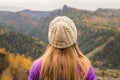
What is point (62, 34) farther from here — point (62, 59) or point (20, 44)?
point (20, 44)

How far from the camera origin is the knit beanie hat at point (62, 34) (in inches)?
179

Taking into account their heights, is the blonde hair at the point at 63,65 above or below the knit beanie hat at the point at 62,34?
below

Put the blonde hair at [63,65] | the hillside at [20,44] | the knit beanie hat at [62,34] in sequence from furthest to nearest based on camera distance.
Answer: the hillside at [20,44], the knit beanie hat at [62,34], the blonde hair at [63,65]

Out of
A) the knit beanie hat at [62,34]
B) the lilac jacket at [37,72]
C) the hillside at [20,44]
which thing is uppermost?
the knit beanie hat at [62,34]

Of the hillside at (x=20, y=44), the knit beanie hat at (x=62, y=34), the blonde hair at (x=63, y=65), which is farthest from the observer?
the hillside at (x=20, y=44)

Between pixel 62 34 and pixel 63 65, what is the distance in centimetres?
39

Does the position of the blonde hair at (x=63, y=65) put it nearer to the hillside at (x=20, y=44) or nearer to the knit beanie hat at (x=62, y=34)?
the knit beanie hat at (x=62, y=34)

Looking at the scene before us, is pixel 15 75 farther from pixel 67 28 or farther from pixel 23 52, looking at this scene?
pixel 23 52

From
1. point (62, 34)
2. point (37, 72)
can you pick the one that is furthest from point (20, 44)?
point (62, 34)

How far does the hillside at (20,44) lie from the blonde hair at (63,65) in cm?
17019

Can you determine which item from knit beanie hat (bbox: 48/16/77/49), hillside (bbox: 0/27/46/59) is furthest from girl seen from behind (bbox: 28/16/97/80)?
hillside (bbox: 0/27/46/59)

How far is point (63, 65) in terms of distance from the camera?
4457mm

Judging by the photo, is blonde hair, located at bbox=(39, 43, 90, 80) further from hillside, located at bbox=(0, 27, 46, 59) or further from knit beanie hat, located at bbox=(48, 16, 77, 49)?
hillside, located at bbox=(0, 27, 46, 59)

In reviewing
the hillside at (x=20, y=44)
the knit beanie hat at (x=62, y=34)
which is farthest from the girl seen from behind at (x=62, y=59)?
the hillside at (x=20, y=44)
